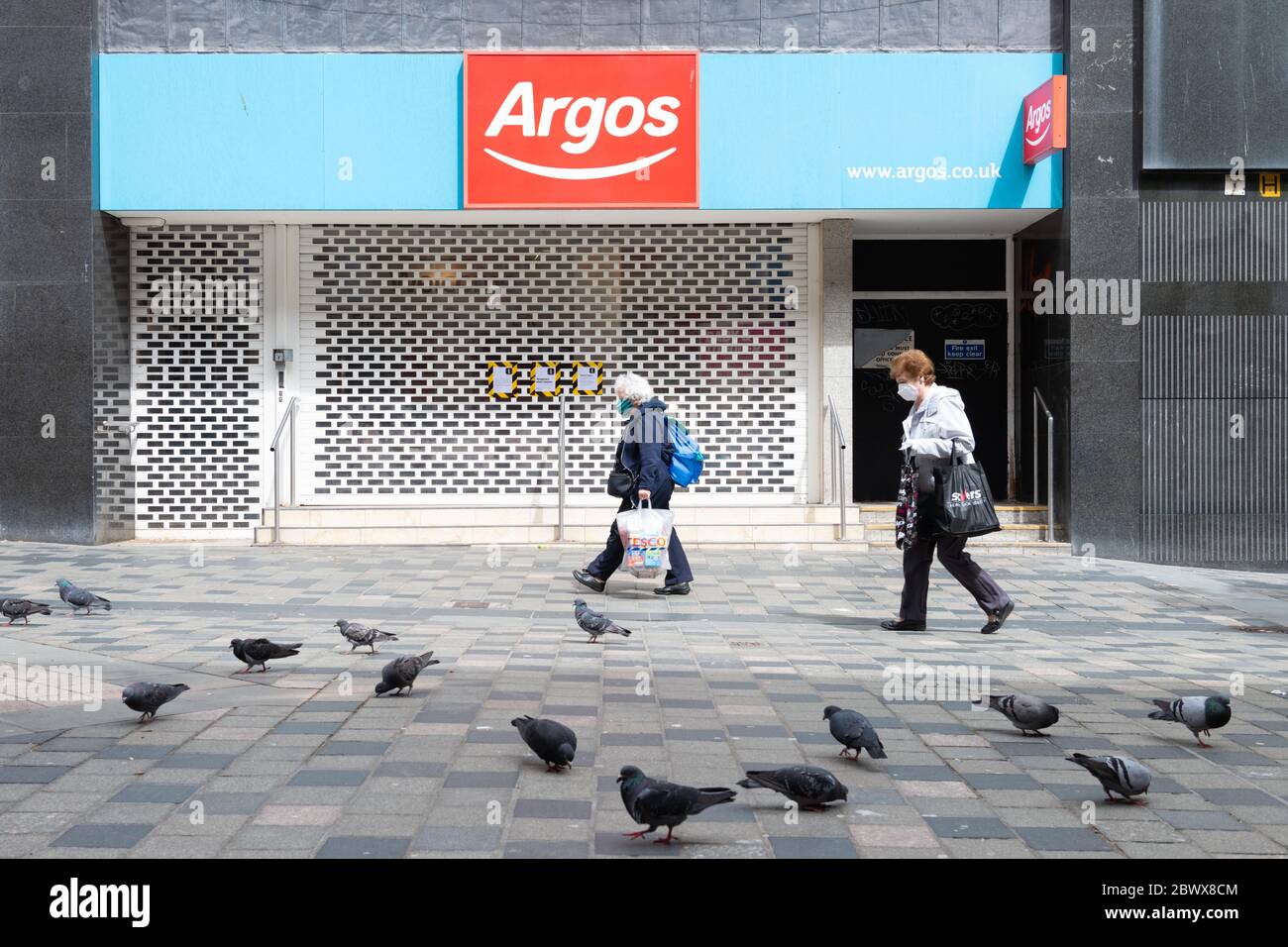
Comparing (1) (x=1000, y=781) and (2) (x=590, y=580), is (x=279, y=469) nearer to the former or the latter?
(2) (x=590, y=580)

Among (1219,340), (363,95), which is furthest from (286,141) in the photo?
(1219,340)

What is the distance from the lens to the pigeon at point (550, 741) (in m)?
5.07

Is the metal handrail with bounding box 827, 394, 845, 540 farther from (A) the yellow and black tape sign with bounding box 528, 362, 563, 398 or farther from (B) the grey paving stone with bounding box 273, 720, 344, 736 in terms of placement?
(B) the grey paving stone with bounding box 273, 720, 344, 736

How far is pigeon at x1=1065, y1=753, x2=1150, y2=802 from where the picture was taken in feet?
15.4

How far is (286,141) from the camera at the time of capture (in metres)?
14.6

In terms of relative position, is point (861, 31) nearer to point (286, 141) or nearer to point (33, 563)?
point (286, 141)

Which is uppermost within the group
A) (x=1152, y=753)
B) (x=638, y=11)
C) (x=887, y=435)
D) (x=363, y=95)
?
(x=638, y=11)

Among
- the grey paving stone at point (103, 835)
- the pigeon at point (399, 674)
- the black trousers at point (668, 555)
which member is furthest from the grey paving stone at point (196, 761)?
the black trousers at point (668, 555)

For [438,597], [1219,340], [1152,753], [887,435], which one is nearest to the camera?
[1152,753]

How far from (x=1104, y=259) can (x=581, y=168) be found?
5802 millimetres

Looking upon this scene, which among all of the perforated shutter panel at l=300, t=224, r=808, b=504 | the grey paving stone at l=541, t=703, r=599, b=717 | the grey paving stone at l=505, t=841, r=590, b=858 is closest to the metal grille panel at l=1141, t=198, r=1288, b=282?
the perforated shutter panel at l=300, t=224, r=808, b=504

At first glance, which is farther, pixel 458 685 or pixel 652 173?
pixel 652 173

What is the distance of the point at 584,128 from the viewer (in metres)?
14.6

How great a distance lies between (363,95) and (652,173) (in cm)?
333
